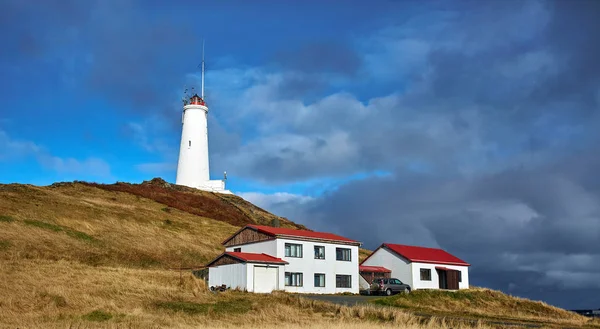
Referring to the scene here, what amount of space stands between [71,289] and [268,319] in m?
12.2

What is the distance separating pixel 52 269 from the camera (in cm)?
3981

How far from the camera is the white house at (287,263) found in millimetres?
48422

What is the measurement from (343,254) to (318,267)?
3.63 metres

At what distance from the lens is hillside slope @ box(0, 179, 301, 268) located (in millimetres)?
50844

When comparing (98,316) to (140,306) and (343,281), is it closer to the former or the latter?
(140,306)

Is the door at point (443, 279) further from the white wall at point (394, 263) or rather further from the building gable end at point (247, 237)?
the building gable end at point (247, 237)

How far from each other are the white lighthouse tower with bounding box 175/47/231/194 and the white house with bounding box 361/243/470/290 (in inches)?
1660

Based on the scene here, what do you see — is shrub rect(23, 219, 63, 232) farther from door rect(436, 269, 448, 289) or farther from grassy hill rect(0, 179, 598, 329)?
door rect(436, 269, 448, 289)

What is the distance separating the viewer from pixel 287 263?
50938 millimetres

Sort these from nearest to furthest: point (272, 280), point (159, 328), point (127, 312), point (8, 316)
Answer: point (159, 328) < point (8, 316) < point (127, 312) < point (272, 280)

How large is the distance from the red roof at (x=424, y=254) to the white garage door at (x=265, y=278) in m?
16.8

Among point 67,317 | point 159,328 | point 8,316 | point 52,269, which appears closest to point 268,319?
point 159,328

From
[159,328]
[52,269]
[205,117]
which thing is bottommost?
[159,328]

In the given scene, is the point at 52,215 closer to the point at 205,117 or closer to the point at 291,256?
the point at 291,256
